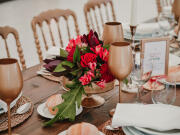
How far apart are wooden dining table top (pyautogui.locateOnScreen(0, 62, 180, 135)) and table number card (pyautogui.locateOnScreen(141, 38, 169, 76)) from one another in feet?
0.35

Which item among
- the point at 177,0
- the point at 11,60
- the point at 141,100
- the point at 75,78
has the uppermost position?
the point at 177,0

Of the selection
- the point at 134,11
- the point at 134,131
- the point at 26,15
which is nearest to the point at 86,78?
the point at 134,131

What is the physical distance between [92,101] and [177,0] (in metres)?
0.97

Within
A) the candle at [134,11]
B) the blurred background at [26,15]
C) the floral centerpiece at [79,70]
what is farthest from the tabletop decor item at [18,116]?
the blurred background at [26,15]

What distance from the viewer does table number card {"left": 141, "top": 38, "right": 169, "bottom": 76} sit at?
111cm

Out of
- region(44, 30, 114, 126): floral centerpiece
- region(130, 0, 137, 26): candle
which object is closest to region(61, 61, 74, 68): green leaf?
region(44, 30, 114, 126): floral centerpiece

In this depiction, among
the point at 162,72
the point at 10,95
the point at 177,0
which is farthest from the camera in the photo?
the point at 177,0

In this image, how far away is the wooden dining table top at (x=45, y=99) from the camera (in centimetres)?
90

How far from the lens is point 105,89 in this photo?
1.00 meters

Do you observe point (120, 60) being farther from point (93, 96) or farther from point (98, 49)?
point (93, 96)

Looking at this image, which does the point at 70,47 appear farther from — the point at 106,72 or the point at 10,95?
the point at 10,95

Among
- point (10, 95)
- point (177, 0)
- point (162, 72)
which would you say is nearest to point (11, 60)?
point (10, 95)

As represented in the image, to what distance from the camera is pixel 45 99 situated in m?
1.09

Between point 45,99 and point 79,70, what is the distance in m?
0.21
